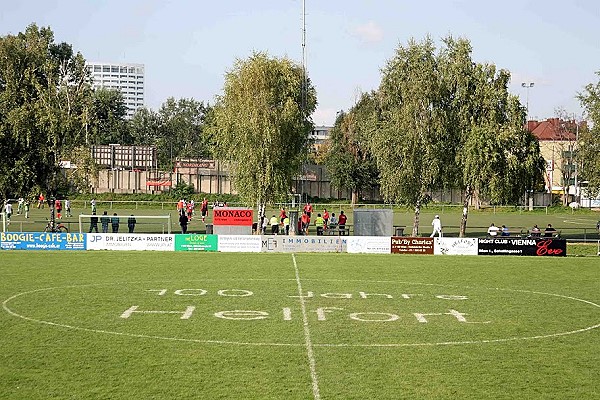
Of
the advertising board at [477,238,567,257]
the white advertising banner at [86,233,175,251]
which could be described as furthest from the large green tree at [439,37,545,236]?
the white advertising banner at [86,233,175,251]

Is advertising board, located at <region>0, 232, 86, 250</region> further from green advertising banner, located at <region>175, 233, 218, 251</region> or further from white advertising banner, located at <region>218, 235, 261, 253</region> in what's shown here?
white advertising banner, located at <region>218, 235, 261, 253</region>

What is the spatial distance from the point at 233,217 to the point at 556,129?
96853mm

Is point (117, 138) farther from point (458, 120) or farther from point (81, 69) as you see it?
point (458, 120)

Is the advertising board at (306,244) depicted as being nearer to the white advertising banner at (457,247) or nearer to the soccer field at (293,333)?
the white advertising banner at (457,247)

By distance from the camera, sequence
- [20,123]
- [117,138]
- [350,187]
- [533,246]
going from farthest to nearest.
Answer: [117,138] → [350,187] → [20,123] → [533,246]

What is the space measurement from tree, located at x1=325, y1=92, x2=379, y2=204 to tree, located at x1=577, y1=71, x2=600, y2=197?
1699 inches

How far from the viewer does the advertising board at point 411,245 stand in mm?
47031

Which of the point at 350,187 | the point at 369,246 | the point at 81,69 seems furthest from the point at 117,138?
the point at 369,246

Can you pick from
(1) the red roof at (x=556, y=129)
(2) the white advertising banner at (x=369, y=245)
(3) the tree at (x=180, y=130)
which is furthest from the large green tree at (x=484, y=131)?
(3) the tree at (x=180, y=130)

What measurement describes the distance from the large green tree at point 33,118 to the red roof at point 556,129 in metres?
55.0

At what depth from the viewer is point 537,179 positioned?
58.6 metres

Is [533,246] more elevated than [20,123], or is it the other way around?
[20,123]

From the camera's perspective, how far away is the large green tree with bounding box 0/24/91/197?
54531 mm

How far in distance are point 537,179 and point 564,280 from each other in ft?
80.6
